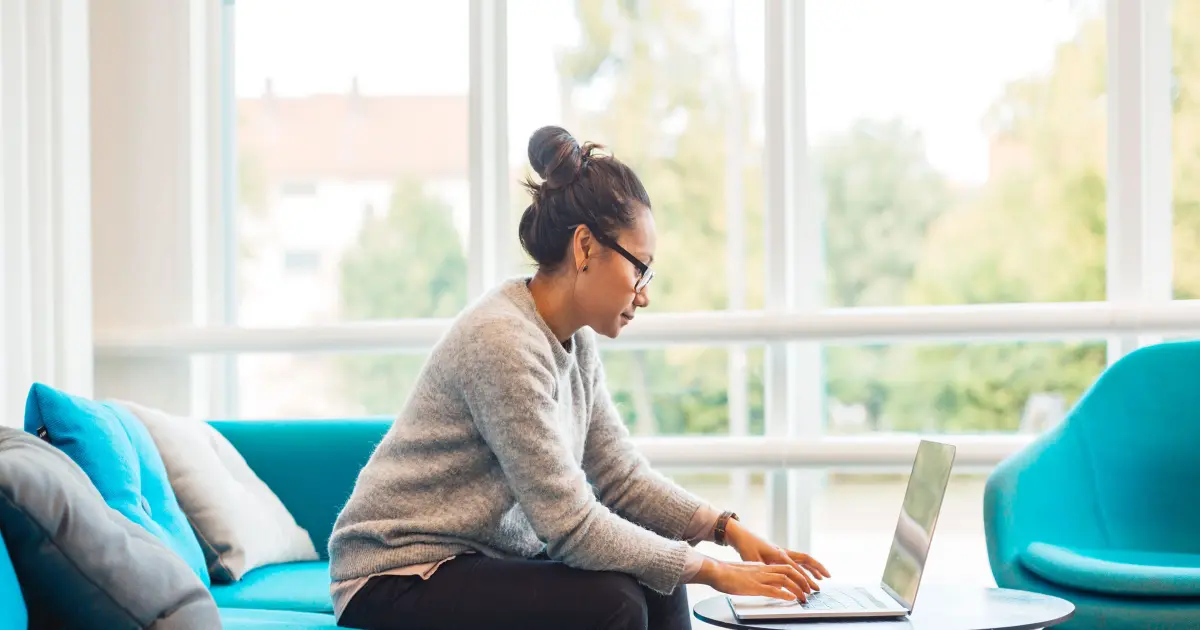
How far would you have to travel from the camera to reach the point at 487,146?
3.54 meters

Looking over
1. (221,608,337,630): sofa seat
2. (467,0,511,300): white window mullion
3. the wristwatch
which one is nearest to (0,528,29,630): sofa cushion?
(221,608,337,630): sofa seat

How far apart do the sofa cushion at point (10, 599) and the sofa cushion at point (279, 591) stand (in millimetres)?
762

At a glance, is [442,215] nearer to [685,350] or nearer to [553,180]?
[685,350]

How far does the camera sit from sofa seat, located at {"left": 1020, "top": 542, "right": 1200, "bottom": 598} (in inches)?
86.3

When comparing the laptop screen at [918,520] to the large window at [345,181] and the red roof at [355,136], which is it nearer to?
the large window at [345,181]

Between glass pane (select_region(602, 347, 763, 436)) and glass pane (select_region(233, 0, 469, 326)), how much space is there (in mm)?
604

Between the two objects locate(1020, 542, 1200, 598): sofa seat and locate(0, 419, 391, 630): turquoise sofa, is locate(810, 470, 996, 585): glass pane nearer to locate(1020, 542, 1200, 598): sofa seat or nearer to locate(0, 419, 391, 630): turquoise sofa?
locate(1020, 542, 1200, 598): sofa seat

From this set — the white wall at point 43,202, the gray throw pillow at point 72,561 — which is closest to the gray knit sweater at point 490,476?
the gray throw pillow at point 72,561

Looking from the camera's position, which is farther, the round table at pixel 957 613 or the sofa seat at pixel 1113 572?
the sofa seat at pixel 1113 572

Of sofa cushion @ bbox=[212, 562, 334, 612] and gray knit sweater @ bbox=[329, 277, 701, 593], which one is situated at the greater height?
gray knit sweater @ bbox=[329, 277, 701, 593]

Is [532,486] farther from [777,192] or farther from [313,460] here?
[777,192]

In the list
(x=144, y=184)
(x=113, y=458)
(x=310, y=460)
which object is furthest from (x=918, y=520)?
(x=144, y=184)

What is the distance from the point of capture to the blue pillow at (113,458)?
2.20 m

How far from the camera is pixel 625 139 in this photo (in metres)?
3.58
